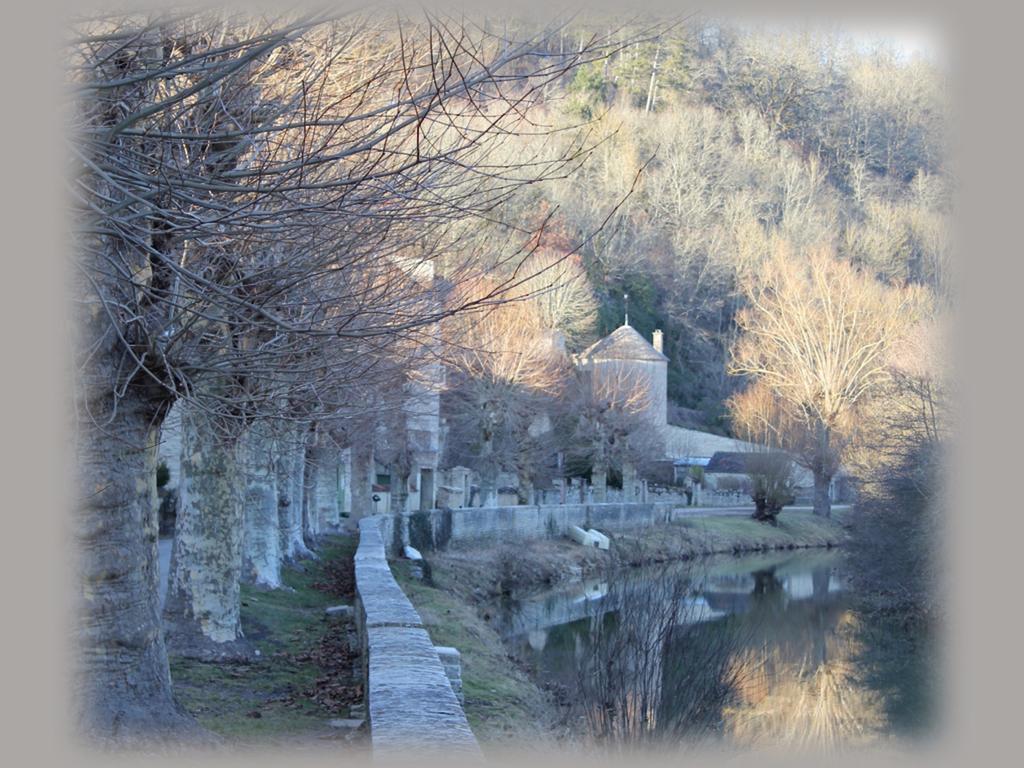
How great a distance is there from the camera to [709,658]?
38.5ft

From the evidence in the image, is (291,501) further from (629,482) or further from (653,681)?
(629,482)

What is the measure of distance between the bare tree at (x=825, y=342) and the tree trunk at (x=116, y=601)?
42.3 meters

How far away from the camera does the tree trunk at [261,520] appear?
1597 cm

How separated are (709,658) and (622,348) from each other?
41.2m

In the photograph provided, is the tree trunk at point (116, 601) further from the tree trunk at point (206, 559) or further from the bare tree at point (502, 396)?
the bare tree at point (502, 396)

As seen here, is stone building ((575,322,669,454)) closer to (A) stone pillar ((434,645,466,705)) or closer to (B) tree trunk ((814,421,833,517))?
(B) tree trunk ((814,421,833,517))

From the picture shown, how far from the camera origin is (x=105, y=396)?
7.26m

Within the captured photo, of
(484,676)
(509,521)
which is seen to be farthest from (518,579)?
(484,676)

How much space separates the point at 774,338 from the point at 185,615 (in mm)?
42320

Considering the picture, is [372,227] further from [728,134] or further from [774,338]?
[728,134]

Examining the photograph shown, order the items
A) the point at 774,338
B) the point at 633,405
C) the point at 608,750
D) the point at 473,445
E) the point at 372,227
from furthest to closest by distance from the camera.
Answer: the point at 774,338 → the point at 633,405 → the point at 473,445 → the point at 608,750 → the point at 372,227

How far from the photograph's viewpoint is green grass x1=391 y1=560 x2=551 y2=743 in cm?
1173

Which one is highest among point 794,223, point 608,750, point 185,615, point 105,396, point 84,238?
point 794,223

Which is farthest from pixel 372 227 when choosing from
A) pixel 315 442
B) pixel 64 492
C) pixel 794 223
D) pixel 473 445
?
pixel 794 223
